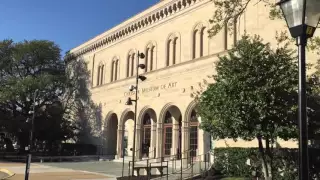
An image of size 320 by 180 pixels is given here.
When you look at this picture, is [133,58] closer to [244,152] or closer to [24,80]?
[24,80]

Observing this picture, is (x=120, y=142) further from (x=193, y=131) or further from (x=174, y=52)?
(x=174, y=52)

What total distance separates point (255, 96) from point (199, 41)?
526 inches

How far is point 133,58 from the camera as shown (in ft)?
114

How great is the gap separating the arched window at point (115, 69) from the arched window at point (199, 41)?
36.8ft

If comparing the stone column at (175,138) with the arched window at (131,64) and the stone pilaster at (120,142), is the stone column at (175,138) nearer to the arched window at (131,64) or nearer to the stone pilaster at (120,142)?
the stone pilaster at (120,142)

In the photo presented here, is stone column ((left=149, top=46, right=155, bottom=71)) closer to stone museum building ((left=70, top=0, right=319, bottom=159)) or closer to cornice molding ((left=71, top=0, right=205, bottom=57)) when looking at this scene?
stone museum building ((left=70, top=0, right=319, bottom=159))

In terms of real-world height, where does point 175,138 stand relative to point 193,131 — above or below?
below

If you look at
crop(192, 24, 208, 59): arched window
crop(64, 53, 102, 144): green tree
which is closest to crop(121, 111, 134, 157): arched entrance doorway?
crop(64, 53, 102, 144): green tree

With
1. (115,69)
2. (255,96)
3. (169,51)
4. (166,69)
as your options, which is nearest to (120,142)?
(115,69)

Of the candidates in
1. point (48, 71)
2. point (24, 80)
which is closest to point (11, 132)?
point (24, 80)

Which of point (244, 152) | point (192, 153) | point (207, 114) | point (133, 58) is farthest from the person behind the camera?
point (133, 58)

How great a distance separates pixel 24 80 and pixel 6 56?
492cm

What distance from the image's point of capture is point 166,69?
96.5ft

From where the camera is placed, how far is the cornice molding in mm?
29234
